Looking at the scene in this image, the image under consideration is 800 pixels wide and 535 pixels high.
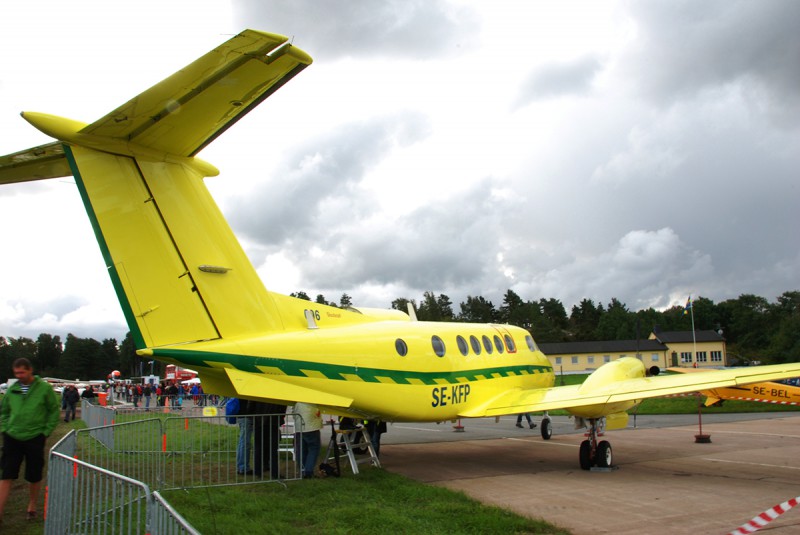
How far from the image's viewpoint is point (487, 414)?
38.1ft

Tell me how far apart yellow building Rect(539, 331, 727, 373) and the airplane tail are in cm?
6609

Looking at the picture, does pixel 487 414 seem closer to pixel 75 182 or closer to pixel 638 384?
pixel 638 384

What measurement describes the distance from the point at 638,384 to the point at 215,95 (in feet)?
29.7

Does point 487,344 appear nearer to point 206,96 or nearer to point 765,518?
point 765,518

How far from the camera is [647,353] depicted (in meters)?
71.2

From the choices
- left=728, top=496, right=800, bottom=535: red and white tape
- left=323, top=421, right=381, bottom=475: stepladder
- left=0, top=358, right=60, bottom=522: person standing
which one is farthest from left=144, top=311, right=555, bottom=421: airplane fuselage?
left=728, top=496, right=800, bottom=535: red and white tape

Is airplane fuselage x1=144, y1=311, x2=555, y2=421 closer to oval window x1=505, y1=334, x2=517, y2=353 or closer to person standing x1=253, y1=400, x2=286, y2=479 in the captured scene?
oval window x1=505, y1=334, x2=517, y2=353

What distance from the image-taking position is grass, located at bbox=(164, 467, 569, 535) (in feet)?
21.3

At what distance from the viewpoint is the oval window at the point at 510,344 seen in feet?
44.8

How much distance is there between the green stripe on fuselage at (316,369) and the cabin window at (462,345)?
0.40 meters

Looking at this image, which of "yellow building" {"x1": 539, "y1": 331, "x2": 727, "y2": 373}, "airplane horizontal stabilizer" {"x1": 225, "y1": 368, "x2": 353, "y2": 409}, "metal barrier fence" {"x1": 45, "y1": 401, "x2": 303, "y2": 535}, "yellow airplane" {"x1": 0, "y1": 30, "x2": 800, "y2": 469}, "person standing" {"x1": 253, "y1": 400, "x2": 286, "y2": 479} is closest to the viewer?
"metal barrier fence" {"x1": 45, "y1": 401, "x2": 303, "y2": 535}

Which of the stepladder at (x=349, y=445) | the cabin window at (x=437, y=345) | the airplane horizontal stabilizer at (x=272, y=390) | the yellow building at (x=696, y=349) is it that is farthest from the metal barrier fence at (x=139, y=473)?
the yellow building at (x=696, y=349)

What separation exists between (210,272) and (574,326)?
365 ft

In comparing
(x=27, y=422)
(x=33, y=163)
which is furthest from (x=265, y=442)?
(x=33, y=163)
